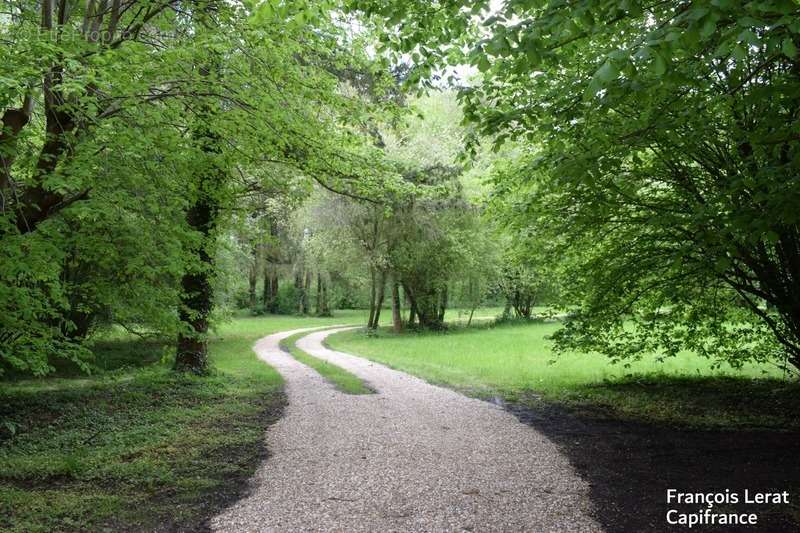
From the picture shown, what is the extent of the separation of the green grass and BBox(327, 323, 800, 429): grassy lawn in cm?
186

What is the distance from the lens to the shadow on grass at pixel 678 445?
4.91m

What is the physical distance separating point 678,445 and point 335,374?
343 inches

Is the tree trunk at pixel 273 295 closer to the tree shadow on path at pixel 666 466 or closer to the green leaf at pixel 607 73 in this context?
the tree shadow on path at pixel 666 466

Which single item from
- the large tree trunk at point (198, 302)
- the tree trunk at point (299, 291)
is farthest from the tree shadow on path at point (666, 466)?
the tree trunk at point (299, 291)

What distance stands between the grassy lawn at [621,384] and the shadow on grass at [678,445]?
0.03 metres

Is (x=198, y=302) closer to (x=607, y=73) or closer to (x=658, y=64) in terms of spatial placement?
(x=607, y=73)

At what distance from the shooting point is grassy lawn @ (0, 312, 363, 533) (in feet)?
16.1

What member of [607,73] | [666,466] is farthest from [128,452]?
[607,73]

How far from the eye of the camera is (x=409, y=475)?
19.3 feet

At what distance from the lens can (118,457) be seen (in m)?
6.60

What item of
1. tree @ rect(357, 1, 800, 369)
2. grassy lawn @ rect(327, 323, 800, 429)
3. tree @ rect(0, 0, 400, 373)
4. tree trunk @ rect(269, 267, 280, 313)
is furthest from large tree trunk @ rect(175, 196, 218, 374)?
tree trunk @ rect(269, 267, 280, 313)

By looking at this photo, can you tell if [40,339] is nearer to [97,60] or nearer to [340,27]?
[97,60]

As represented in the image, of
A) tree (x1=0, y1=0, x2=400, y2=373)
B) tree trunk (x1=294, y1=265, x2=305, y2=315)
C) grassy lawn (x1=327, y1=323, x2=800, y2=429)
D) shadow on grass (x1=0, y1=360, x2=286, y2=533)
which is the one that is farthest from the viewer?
tree trunk (x1=294, y1=265, x2=305, y2=315)

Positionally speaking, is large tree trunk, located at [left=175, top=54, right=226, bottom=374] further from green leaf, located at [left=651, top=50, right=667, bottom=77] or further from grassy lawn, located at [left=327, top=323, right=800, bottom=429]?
green leaf, located at [left=651, top=50, right=667, bottom=77]
